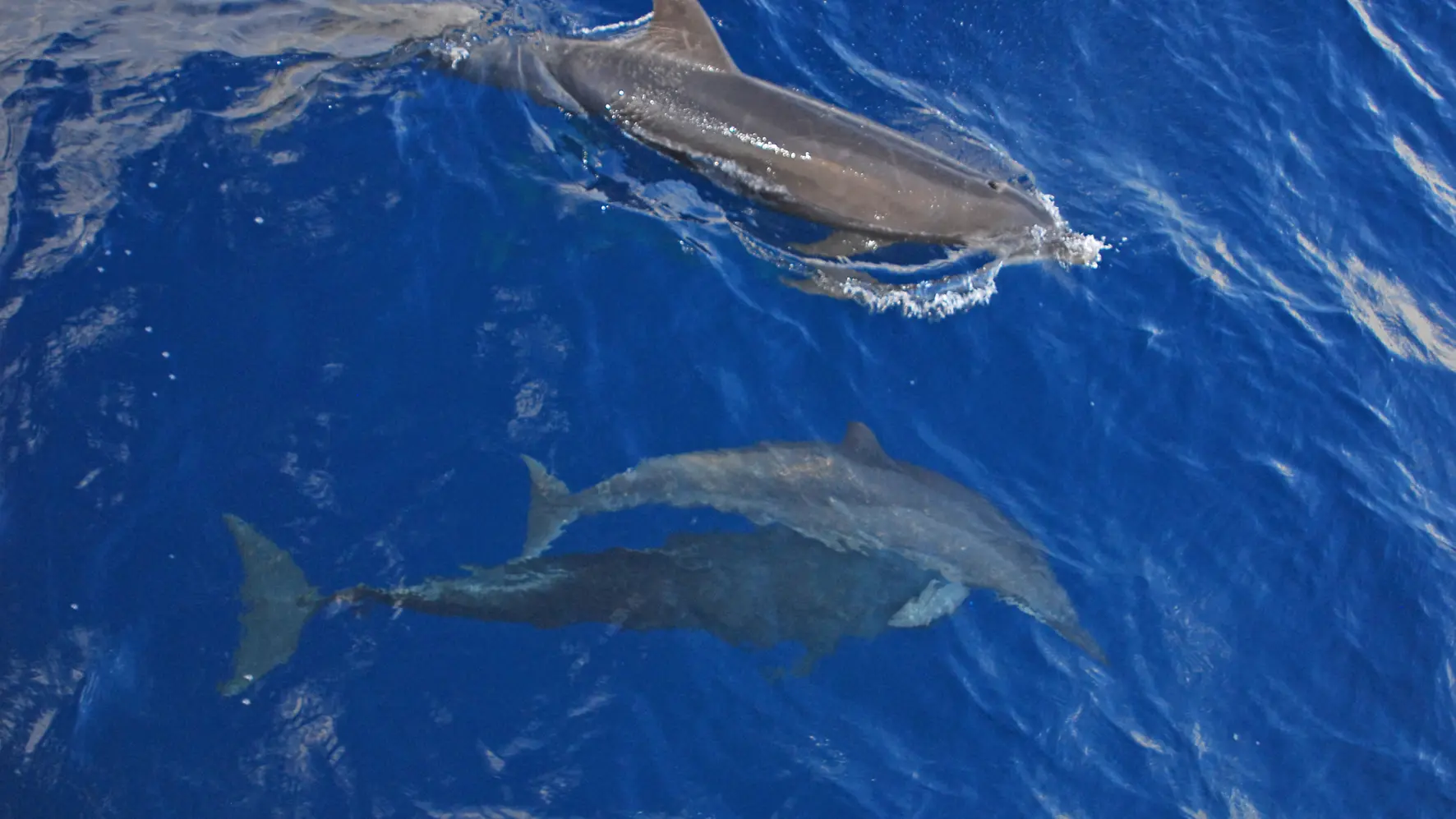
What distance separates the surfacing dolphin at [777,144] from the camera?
9.41 metres

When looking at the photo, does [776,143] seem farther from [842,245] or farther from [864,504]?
[864,504]

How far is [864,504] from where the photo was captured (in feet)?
24.9

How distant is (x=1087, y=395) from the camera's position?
8750 mm

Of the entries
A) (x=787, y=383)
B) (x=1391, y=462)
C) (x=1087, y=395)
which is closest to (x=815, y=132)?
(x=787, y=383)

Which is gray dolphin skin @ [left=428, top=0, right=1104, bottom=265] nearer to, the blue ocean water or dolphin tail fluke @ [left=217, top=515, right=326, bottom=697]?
the blue ocean water

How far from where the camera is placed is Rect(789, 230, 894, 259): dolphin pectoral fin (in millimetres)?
9305

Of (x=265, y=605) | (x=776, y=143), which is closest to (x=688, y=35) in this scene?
(x=776, y=143)

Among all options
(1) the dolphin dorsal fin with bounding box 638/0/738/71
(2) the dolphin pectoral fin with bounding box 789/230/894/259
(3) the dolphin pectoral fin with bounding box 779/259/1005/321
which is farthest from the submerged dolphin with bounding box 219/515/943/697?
(1) the dolphin dorsal fin with bounding box 638/0/738/71

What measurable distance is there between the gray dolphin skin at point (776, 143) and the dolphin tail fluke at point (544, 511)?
350 centimetres

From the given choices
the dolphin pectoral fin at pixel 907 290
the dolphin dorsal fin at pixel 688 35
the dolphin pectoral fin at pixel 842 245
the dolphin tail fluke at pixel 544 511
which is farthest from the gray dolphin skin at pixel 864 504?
the dolphin dorsal fin at pixel 688 35

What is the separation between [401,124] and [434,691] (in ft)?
17.0

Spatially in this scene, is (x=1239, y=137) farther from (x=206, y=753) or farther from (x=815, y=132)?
(x=206, y=753)

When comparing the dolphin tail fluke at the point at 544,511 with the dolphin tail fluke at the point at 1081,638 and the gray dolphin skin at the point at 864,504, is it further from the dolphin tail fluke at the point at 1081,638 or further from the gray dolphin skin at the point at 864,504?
the dolphin tail fluke at the point at 1081,638

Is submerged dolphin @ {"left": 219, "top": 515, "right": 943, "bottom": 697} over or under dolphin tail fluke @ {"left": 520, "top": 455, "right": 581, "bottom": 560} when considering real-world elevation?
under
